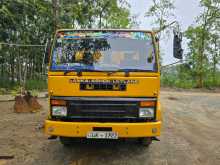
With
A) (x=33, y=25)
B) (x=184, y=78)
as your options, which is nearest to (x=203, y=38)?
(x=184, y=78)

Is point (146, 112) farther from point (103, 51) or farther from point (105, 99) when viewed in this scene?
point (103, 51)

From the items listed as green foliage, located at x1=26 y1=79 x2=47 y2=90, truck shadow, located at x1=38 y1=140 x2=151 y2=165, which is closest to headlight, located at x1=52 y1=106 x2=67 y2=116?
truck shadow, located at x1=38 y1=140 x2=151 y2=165

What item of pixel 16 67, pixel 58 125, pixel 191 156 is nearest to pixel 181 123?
pixel 191 156

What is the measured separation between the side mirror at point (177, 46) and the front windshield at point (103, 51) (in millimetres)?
489

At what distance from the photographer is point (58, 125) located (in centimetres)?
569

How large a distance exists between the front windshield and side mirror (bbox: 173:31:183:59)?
1.60 feet

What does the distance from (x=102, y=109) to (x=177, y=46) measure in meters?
1.81

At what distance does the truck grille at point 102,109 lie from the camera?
5.75 m

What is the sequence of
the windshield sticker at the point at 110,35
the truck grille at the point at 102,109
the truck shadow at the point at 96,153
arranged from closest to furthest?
the truck grille at the point at 102,109
the truck shadow at the point at 96,153
the windshield sticker at the point at 110,35

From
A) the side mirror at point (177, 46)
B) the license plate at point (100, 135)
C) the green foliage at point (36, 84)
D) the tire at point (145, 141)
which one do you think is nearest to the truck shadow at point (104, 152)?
the tire at point (145, 141)

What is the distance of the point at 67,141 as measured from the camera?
22.3 ft

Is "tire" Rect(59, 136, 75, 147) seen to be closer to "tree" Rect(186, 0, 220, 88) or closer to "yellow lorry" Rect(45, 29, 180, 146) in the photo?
"yellow lorry" Rect(45, 29, 180, 146)

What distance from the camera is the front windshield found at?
19.7ft

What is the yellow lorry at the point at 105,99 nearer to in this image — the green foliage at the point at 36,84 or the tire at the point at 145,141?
the tire at the point at 145,141
